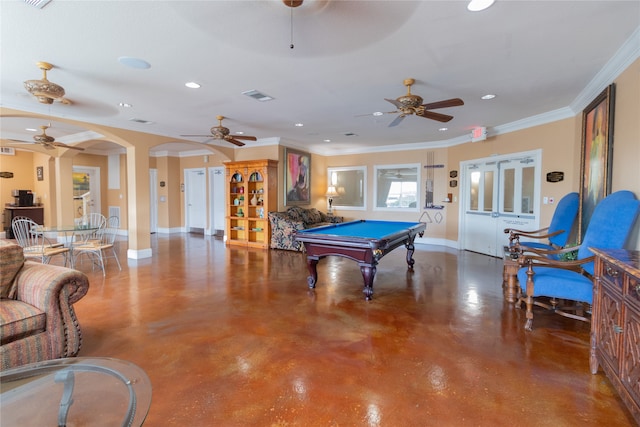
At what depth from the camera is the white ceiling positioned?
2.21 meters

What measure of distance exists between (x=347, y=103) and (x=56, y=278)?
12.6 ft

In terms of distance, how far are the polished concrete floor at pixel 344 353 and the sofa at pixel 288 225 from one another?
7.89 feet

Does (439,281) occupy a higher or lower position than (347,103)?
lower

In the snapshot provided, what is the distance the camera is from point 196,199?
9.48 m

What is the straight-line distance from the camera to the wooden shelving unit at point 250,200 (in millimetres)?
7230

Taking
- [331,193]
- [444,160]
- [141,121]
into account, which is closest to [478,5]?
[141,121]

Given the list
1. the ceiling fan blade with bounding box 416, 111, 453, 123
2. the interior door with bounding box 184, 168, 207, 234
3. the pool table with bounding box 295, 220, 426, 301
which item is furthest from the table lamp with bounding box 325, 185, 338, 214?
the ceiling fan blade with bounding box 416, 111, 453, 123

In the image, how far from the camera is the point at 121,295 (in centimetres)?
376

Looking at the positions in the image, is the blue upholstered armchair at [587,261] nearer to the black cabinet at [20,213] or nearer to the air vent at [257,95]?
the air vent at [257,95]

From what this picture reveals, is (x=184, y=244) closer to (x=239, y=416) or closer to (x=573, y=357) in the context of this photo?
(x=239, y=416)

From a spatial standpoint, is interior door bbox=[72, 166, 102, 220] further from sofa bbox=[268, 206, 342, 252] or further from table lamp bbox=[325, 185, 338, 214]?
table lamp bbox=[325, 185, 338, 214]

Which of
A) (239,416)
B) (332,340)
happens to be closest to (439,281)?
(332,340)

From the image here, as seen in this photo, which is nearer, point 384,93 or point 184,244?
point 384,93

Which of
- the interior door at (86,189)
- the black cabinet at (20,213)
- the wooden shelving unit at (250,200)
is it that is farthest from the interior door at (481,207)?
the black cabinet at (20,213)
